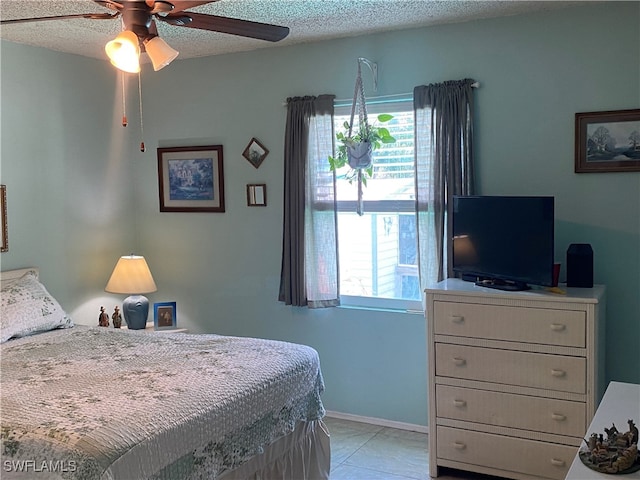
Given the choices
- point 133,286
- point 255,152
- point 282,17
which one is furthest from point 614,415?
point 133,286

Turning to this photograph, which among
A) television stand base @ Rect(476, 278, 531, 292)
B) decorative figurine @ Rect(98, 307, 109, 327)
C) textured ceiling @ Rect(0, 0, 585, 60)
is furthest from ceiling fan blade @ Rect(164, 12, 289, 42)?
decorative figurine @ Rect(98, 307, 109, 327)

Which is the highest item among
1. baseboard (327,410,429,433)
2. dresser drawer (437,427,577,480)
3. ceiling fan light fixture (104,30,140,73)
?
ceiling fan light fixture (104,30,140,73)

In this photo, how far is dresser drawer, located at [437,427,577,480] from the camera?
10.5 ft

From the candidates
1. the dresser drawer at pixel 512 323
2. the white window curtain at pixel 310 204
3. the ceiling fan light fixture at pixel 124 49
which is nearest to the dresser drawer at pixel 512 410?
the dresser drawer at pixel 512 323

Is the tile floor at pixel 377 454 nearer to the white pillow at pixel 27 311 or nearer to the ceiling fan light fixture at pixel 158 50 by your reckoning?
the white pillow at pixel 27 311

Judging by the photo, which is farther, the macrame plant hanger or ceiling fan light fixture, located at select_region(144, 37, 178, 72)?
the macrame plant hanger

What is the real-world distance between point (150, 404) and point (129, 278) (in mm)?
2221

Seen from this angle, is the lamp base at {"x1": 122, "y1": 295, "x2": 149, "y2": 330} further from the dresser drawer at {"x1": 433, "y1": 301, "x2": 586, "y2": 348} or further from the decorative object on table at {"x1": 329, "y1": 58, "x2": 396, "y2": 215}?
the dresser drawer at {"x1": 433, "y1": 301, "x2": 586, "y2": 348}

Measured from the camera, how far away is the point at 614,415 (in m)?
2.12

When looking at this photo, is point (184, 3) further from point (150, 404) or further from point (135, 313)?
point (135, 313)

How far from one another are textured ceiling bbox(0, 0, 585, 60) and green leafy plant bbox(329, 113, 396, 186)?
0.59 m

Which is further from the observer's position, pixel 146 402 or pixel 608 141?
pixel 608 141

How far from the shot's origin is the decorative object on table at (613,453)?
1.71 meters

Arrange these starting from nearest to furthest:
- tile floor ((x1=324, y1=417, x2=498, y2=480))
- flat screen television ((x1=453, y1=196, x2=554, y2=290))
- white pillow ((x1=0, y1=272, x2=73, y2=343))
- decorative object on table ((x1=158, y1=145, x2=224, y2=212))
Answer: flat screen television ((x1=453, y1=196, x2=554, y2=290)) → tile floor ((x1=324, y1=417, x2=498, y2=480)) → white pillow ((x1=0, y1=272, x2=73, y2=343)) → decorative object on table ((x1=158, y1=145, x2=224, y2=212))
